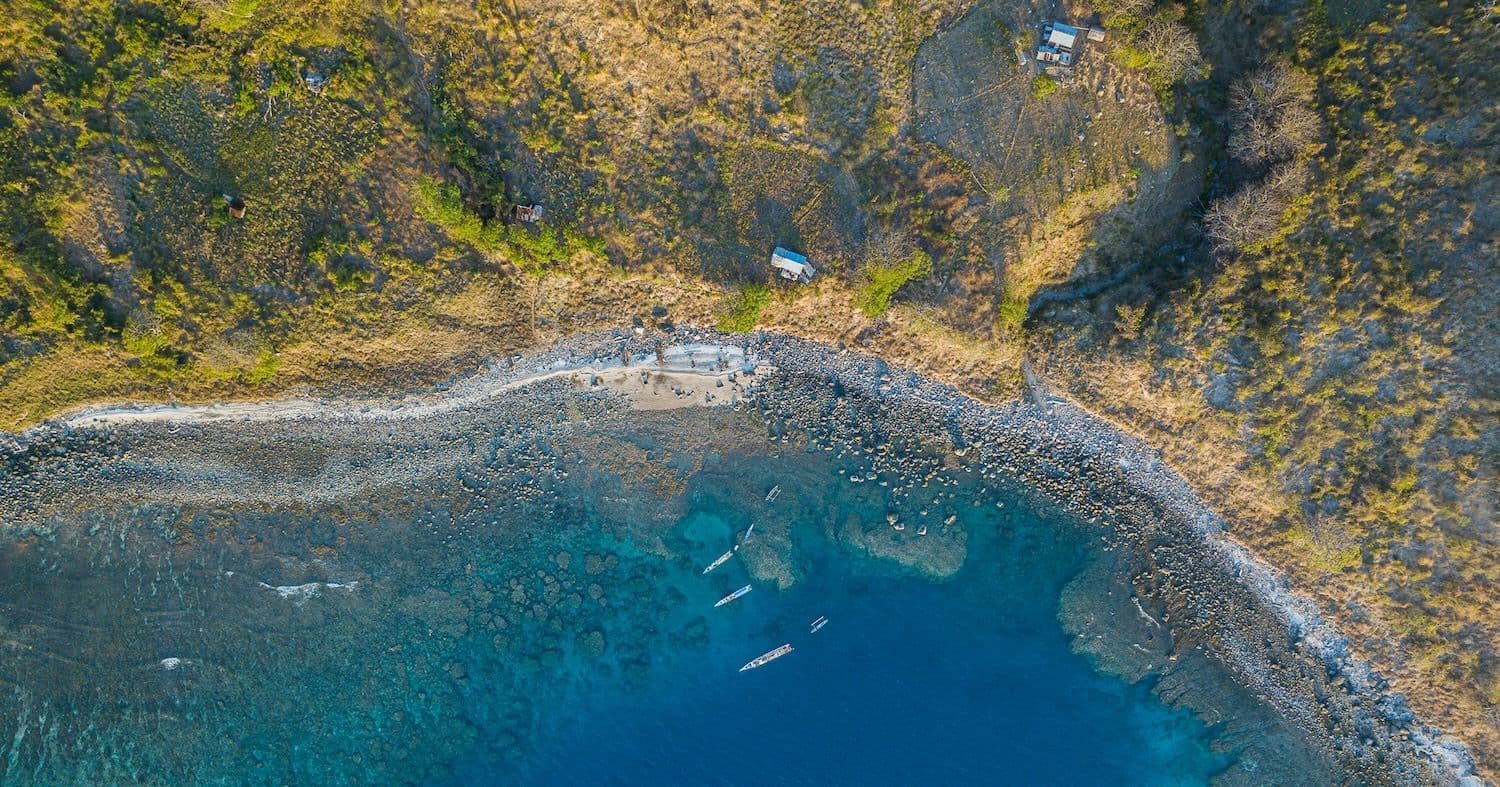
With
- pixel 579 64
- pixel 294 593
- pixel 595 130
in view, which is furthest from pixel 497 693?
pixel 579 64

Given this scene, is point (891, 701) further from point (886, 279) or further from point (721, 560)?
point (886, 279)

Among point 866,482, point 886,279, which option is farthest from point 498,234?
point 866,482

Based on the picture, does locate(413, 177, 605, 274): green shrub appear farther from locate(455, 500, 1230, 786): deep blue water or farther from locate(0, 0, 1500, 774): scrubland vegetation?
locate(455, 500, 1230, 786): deep blue water

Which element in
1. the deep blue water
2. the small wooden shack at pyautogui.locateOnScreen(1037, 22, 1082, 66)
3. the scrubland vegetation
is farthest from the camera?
the deep blue water

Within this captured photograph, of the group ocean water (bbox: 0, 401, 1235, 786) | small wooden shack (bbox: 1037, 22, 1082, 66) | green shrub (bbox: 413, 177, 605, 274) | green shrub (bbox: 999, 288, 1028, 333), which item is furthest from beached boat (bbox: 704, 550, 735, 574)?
small wooden shack (bbox: 1037, 22, 1082, 66)

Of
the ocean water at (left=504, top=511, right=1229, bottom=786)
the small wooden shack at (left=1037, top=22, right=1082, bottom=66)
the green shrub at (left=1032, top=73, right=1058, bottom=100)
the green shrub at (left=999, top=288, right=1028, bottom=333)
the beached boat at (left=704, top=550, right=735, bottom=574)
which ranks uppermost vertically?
the small wooden shack at (left=1037, top=22, right=1082, bottom=66)

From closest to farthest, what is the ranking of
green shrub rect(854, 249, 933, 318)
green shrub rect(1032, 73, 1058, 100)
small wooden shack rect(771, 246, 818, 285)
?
green shrub rect(1032, 73, 1058, 100)
small wooden shack rect(771, 246, 818, 285)
green shrub rect(854, 249, 933, 318)
